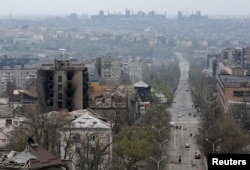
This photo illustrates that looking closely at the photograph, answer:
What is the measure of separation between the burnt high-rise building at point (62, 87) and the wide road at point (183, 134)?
5241 millimetres

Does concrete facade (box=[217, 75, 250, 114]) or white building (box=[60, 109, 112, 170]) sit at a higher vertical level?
white building (box=[60, 109, 112, 170])

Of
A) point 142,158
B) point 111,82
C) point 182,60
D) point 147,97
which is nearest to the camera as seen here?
point 142,158

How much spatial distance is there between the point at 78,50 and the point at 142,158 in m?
141

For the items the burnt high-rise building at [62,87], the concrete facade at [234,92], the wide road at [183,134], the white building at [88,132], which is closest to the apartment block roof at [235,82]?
the concrete facade at [234,92]

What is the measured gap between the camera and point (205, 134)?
36.8 meters

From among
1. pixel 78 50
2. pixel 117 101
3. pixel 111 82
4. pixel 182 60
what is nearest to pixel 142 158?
pixel 117 101

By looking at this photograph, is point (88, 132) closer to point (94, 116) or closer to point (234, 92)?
point (94, 116)

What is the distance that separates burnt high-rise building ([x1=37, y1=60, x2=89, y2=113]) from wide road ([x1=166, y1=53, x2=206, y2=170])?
5.24 meters

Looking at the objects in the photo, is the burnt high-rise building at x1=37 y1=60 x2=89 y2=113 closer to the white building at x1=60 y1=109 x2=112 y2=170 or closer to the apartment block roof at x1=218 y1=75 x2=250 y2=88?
the white building at x1=60 y1=109 x2=112 y2=170

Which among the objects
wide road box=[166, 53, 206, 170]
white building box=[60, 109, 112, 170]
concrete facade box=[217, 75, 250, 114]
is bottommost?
wide road box=[166, 53, 206, 170]

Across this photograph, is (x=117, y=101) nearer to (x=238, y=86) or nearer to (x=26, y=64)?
(x=238, y=86)

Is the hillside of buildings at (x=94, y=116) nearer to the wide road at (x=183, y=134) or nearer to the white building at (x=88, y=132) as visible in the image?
the white building at (x=88, y=132)

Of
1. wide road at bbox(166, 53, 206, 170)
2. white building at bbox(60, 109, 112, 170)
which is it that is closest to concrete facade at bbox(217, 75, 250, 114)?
wide road at bbox(166, 53, 206, 170)

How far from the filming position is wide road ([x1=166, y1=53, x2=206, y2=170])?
3549 centimetres
